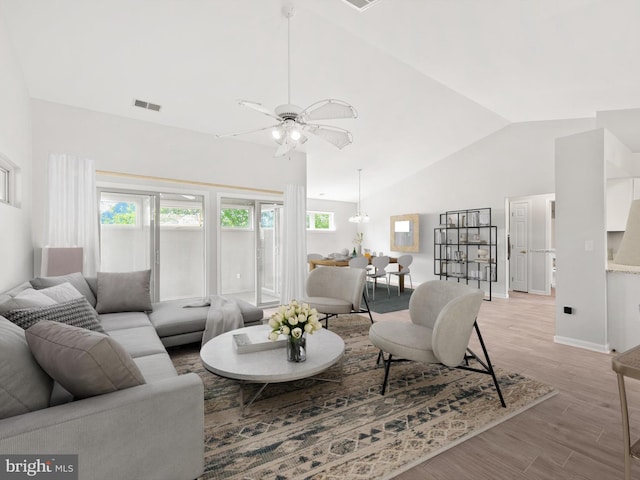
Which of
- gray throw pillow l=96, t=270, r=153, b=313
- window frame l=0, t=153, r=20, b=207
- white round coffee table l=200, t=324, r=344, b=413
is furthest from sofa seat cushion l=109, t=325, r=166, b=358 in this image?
window frame l=0, t=153, r=20, b=207

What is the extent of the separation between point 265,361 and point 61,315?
1376mm

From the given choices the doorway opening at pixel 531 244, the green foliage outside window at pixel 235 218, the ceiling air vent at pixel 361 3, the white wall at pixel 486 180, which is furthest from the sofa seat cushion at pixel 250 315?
the doorway opening at pixel 531 244

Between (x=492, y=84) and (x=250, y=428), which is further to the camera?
(x=492, y=84)

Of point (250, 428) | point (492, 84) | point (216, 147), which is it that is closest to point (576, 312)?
point (492, 84)

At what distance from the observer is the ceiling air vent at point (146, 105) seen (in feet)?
13.3

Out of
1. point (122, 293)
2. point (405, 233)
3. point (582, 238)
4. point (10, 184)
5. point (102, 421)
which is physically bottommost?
point (102, 421)

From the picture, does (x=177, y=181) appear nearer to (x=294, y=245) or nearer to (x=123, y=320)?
(x=294, y=245)

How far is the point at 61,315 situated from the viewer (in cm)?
204

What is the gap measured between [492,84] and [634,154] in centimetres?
245

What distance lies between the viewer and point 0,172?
10.2ft

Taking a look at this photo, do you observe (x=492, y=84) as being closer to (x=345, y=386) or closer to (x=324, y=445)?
(x=345, y=386)

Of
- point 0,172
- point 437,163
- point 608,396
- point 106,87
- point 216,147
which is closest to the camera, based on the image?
point 608,396

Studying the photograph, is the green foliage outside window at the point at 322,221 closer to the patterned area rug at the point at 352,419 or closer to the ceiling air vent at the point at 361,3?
the patterned area rug at the point at 352,419

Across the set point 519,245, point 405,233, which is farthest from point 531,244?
point 405,233
